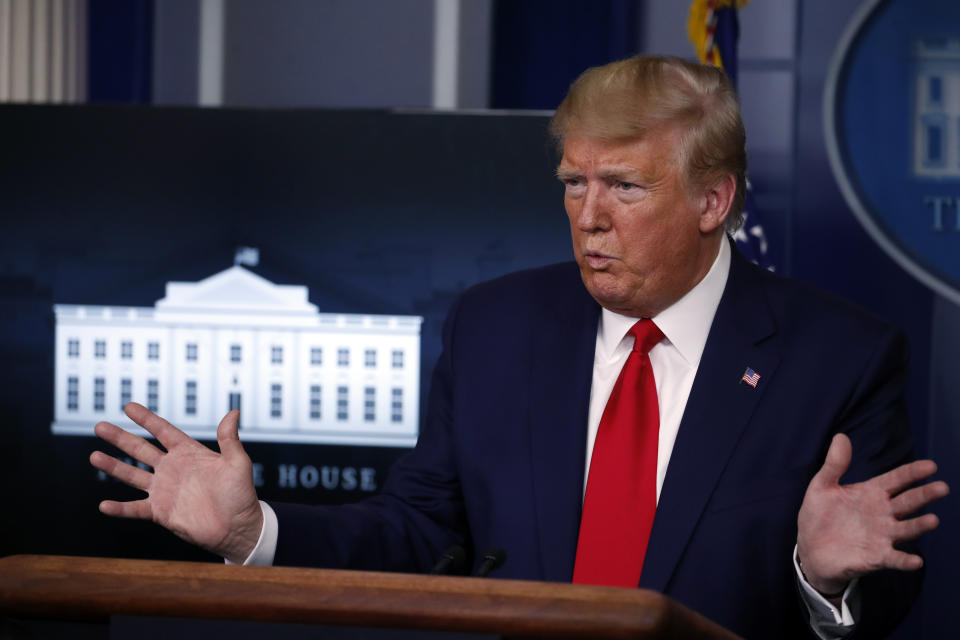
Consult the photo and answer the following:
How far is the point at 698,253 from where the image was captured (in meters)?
1.89

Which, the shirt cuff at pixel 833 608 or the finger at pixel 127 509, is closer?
the finger at pixel 127 509

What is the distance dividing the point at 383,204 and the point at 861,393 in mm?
1669

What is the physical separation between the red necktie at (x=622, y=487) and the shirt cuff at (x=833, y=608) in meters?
0.25

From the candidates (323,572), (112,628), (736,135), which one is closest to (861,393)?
(736,135)

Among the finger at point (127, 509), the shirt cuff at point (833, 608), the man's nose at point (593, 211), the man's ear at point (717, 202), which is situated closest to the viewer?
the finger at point (127, 509)

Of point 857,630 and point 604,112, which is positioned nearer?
point 857,630

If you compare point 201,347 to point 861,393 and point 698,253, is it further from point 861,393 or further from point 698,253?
point 861,393

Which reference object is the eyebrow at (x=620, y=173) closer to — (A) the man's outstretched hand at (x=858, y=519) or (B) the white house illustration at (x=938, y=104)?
(A) the man's outstretched hand at (x=858, y=519)

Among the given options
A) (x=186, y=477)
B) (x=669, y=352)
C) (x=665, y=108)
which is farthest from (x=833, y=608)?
(x=186, y=477)

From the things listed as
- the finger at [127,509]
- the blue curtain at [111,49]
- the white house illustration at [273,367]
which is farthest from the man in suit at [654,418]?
the blue curtain at [111,49]

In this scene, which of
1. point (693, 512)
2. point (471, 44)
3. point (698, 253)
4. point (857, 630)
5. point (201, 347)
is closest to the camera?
point (857, 630)

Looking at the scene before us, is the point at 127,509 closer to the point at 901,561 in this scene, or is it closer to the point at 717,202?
the point at 901,561

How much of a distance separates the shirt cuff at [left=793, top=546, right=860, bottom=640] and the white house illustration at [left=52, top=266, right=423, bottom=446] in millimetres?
1621

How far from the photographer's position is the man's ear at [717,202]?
1889 mm
